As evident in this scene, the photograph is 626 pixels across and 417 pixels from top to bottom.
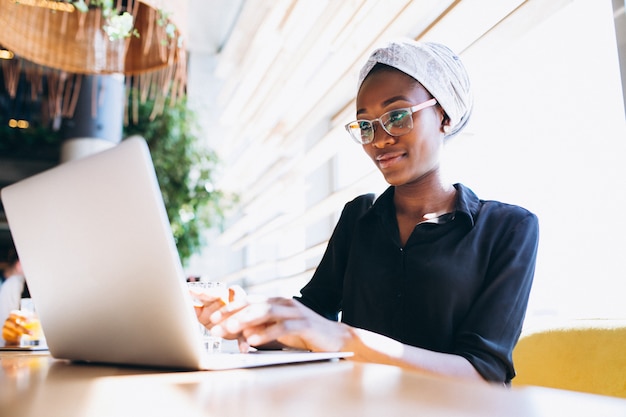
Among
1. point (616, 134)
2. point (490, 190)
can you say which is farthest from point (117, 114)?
point (616, 134)

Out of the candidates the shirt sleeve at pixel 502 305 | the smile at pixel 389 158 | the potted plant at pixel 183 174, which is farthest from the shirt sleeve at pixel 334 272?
the potted plant at pixel 183 174

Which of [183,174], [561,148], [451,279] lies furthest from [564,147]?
[183,174]

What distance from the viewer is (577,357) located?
1.36 m

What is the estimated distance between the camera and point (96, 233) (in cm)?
80

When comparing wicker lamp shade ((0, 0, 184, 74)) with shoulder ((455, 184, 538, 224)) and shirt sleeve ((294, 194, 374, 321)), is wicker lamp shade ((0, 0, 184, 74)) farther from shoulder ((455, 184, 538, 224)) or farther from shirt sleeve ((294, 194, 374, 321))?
shoulder ((455, 184, 538, 224))

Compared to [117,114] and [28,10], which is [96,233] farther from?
[117,114]

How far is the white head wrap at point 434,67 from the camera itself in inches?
61.7

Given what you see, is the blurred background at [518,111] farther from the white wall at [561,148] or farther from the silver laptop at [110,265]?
the silver laptop at [110,265]

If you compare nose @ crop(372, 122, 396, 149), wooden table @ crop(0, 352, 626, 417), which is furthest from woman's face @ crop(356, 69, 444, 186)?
wooden table @ crop(0, 352, 626, 417)

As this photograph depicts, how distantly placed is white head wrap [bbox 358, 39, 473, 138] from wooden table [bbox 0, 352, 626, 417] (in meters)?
1.04

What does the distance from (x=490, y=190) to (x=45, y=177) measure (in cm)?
178

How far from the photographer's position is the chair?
4.16 feet

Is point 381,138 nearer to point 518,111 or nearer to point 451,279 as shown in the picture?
point 451,279

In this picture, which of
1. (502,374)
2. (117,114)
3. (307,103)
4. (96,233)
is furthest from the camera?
(117,114)
